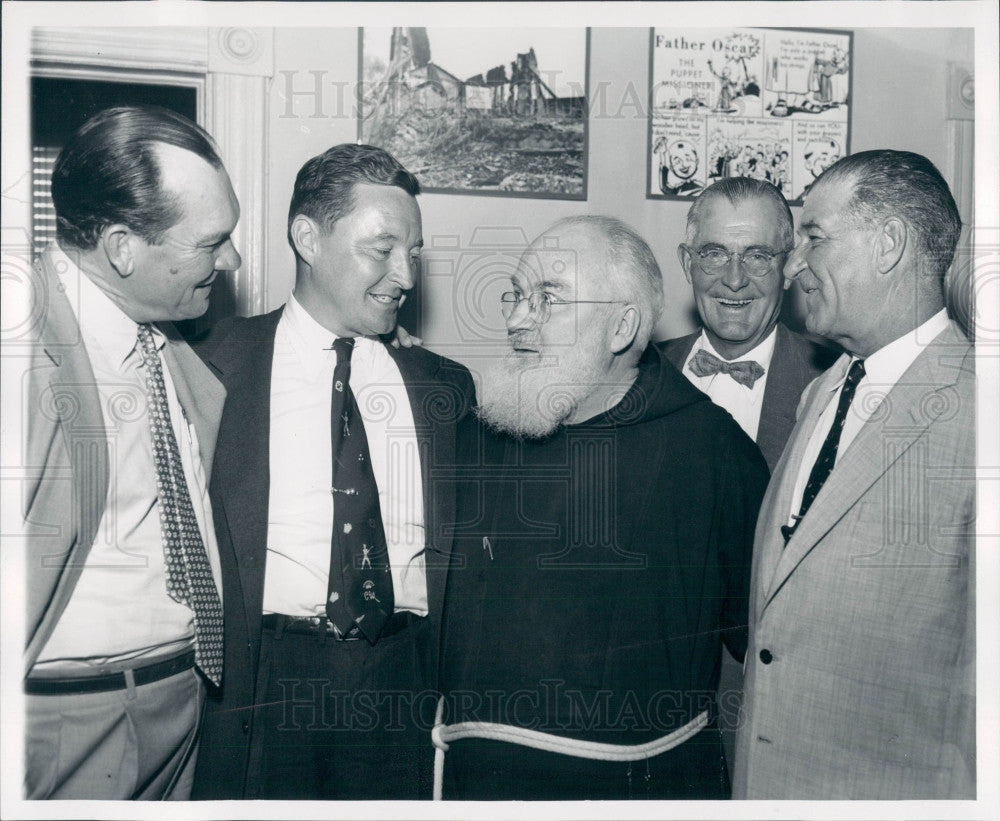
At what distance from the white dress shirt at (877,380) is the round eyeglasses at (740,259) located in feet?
1.04

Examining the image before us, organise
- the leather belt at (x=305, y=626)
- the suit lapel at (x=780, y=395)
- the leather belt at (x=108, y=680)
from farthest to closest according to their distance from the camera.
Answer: the suit lapel at (x=780, y=395), the leather belt at (x=305, y=626), the leather belt at (x=108, y=680)

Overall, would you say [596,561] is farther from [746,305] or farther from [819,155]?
[819,155]

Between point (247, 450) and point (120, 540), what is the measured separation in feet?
1.01

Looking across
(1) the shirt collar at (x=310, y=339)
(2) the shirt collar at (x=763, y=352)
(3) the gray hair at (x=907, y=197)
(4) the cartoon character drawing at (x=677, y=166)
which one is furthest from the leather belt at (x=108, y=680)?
(3) the gray hair at (x=907, y=197)

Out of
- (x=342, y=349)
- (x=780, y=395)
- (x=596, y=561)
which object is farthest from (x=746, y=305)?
(x=342, y=349)

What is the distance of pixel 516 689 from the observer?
187cm

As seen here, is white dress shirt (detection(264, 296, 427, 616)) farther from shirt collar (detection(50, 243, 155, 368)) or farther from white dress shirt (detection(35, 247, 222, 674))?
shirt collar (detection(50, 243, 155, 368))

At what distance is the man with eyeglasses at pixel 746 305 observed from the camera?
196 cm

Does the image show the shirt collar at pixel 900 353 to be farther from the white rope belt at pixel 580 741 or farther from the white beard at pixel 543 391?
the white rope belt at pixel 580 741

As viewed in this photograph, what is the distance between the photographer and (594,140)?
1999 millimetres

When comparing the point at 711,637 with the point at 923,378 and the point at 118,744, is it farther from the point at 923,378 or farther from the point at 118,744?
the point at 118,744

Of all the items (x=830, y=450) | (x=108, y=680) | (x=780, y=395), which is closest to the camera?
(x=108, y=680)

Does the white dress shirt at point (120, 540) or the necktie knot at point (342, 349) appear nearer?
the white dress shirt at point (120, 540)

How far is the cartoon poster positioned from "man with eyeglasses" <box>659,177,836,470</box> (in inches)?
2.7
